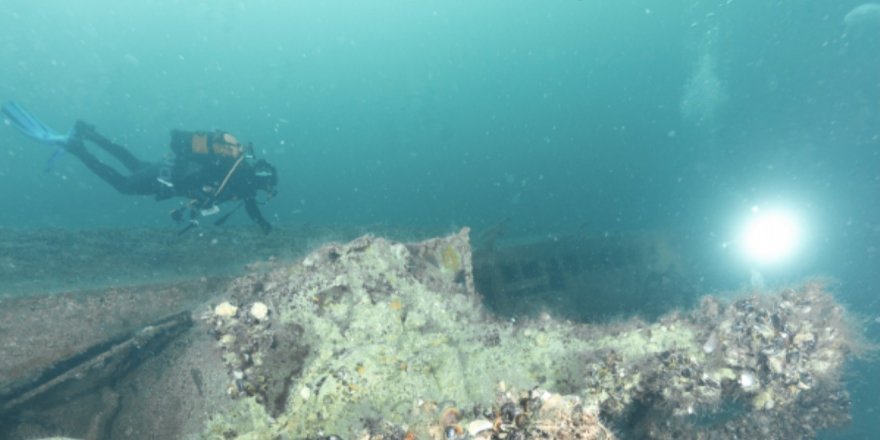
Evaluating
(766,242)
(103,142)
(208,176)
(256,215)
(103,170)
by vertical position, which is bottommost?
(256,215)

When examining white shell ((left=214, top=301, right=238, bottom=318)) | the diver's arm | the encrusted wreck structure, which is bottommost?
the encrusted wreck structure

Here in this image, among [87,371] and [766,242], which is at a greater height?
[766,242]

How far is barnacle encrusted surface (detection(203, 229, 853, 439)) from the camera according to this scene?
9.59 ft

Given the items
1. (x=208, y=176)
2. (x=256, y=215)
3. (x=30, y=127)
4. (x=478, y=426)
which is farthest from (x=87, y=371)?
(x=30, y=127)

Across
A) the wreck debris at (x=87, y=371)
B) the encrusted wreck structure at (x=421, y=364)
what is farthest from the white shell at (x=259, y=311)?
the wreck debris at (x=87, y=371)

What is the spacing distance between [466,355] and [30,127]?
47.1ft

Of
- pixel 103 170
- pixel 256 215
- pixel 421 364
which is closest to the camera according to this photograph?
pixel 421 364

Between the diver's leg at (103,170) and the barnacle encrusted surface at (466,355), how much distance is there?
8.63m

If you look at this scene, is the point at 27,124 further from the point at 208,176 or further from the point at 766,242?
the point at 766,242

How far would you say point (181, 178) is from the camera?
30.1ft

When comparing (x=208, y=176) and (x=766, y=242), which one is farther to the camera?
(x=766, y=242)

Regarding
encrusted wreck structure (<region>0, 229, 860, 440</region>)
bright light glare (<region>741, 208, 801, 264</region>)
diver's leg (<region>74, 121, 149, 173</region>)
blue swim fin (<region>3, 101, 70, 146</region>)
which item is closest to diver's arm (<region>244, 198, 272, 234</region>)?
encrusted wreck structure (<region>0, 229, 860, 440</region>)

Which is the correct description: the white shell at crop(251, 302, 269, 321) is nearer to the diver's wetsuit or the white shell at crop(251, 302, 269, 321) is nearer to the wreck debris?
the wreck debris

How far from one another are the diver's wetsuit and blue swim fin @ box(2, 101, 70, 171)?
1.10 metres
